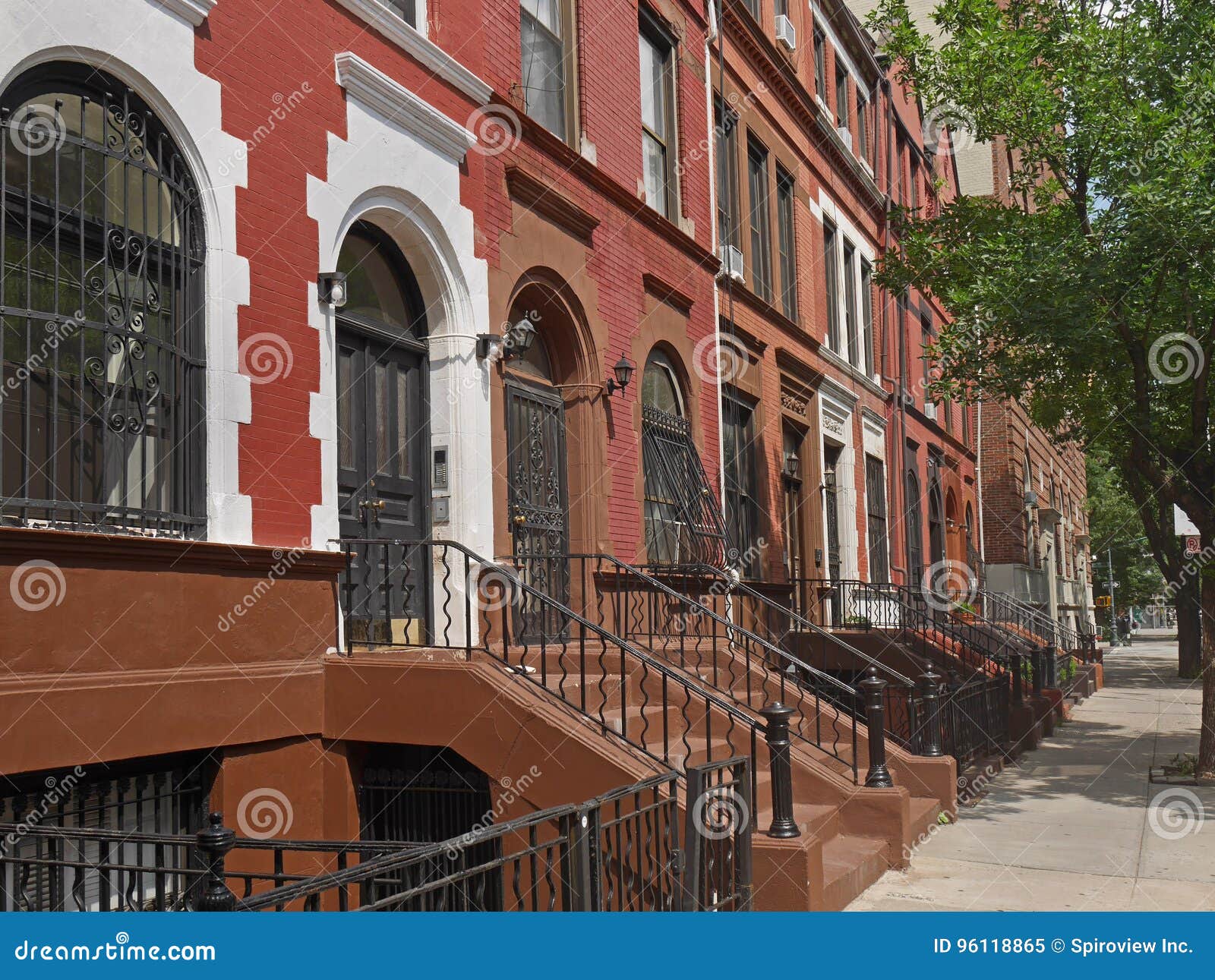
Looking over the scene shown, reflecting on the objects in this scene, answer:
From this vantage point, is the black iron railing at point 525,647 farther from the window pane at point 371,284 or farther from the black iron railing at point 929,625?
the black iron railing at point 929,625

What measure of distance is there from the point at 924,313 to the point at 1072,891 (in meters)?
21.2

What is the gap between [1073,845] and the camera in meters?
9.62

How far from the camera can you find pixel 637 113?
43.7 feet

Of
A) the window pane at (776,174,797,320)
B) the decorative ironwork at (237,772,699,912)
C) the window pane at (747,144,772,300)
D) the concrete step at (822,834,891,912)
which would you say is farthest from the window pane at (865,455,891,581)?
the decorative ironwork at (237,772,699,912)

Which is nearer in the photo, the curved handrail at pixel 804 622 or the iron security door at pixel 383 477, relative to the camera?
the iron security door at pixel 383 477

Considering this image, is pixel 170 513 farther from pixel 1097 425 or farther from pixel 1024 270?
pixel 1097 425

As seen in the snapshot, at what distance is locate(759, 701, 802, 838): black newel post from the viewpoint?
735 cm

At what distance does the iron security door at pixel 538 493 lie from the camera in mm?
10469

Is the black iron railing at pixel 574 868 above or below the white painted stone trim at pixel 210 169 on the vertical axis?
below

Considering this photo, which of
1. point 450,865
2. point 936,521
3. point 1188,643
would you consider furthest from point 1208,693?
point 1188,643

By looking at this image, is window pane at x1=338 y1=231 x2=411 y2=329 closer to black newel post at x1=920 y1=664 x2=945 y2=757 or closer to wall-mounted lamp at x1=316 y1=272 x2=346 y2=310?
wall-mounted lamp at x1=316 y1=272 x2=346 y2=310

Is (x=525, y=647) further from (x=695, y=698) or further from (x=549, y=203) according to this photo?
(x=549, y=203)

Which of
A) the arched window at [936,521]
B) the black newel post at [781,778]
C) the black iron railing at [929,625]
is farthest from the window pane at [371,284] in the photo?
the arched window at [936,521]

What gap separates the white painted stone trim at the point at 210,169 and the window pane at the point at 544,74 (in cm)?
441
